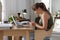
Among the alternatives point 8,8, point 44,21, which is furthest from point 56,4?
point 44,21

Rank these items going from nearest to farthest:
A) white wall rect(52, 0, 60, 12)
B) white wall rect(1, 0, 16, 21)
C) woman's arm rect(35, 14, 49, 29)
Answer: woman's arm rect(35, 14, 49, 29), white wall rect(1, 0, 16, 21), white wall rect(52, 0, 60, 12)

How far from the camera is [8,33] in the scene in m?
2.53

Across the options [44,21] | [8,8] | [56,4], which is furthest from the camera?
[56,4]

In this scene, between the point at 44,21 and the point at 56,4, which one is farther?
the point at 56,4

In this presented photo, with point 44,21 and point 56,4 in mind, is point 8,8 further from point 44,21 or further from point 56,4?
point 56,4

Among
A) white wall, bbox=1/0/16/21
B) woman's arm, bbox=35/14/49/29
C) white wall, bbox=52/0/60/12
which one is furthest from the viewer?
white wall, bbox=52/0/60/12

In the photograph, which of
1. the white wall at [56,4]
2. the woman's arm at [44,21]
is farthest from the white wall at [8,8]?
the white wall at [56,4]

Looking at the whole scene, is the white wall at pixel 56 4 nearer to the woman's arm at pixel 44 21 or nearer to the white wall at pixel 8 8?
the white wall at pixel 8 8

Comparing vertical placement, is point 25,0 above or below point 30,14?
above

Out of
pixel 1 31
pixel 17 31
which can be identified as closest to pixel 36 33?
pixel 17 31

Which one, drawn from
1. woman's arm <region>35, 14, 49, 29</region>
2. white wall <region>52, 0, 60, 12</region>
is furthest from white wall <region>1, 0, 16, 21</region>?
white wall <region>52, 0, 60, 12</region>

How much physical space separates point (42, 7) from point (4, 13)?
122 cm

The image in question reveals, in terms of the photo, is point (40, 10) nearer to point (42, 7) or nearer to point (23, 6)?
point (42, 7)

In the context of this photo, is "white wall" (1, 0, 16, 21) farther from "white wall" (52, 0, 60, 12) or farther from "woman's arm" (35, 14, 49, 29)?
"white wall" (52, 0, 60, 12)
